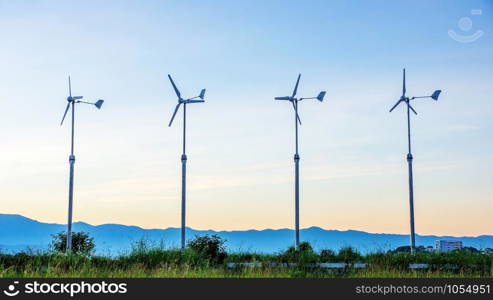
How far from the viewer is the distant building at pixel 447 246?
39.6m

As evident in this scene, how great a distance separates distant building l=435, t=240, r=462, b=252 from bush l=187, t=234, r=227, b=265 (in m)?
12.6

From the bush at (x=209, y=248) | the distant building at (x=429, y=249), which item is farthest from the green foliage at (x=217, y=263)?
the distant building at (x=429, y=249)

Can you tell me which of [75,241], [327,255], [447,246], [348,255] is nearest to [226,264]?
[327,255]

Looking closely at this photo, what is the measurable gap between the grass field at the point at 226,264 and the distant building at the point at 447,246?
3.33 metres

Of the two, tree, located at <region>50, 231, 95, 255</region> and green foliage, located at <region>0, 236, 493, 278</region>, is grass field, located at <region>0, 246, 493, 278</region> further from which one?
tree, located at <region>50, 231, 95, 255</region>

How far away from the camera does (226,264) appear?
99.2 feet

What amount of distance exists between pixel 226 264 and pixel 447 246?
16763 mm

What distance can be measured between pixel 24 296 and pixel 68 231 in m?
25.2

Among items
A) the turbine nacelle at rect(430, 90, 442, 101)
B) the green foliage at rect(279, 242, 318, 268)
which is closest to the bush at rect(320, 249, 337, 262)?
the green foliage at rect(279, 242, 318, 268)

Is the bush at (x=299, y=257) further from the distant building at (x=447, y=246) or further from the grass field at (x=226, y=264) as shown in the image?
the distant building at (x=447, y=246)

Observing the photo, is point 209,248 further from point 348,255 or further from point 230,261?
point 348,255

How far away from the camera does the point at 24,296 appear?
19.4 metres

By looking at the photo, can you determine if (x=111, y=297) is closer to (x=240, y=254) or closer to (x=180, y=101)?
(x=240, y=254)

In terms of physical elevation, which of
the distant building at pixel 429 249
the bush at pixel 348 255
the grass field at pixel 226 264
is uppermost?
the distant building at pixel 429 249
